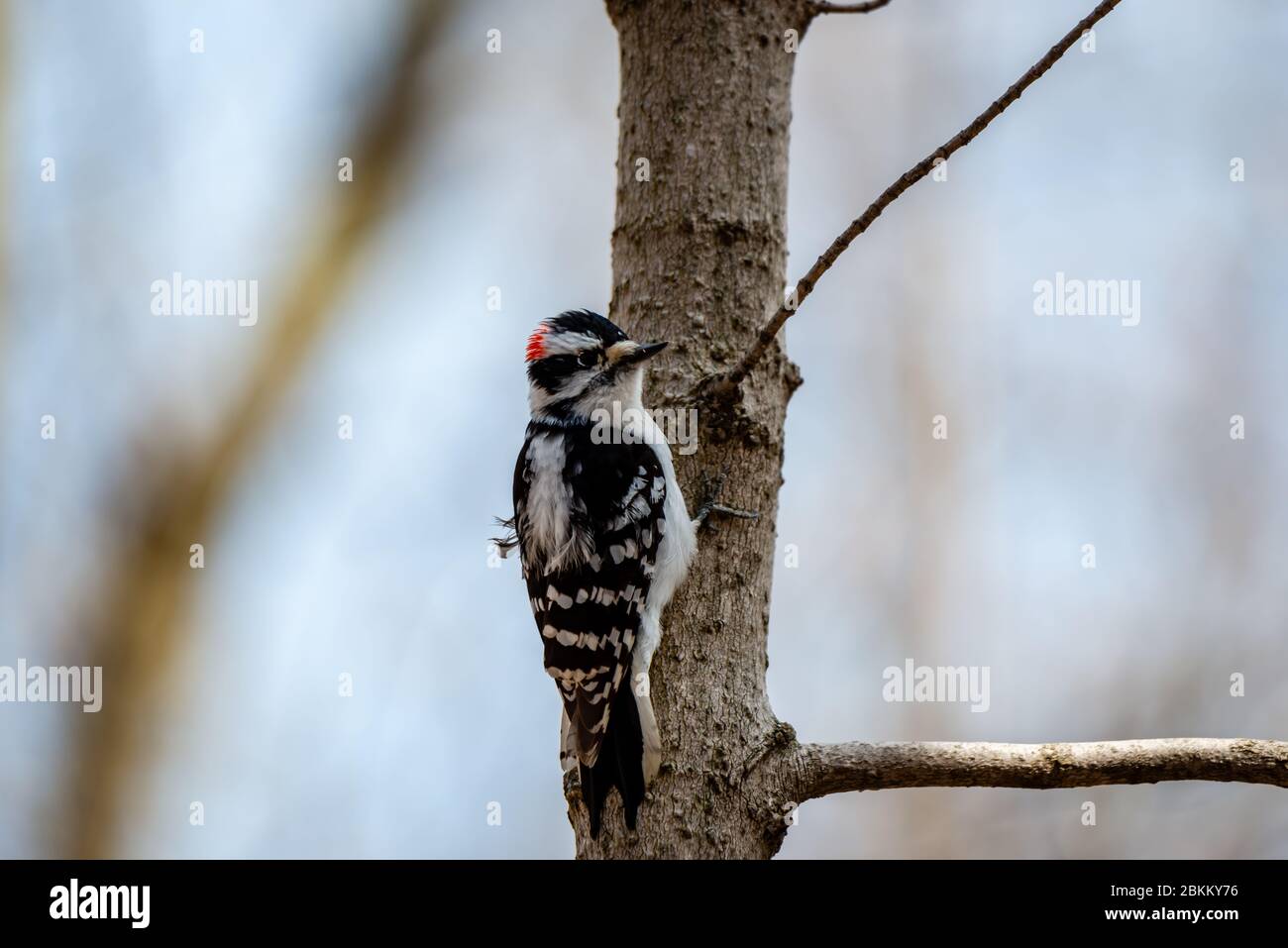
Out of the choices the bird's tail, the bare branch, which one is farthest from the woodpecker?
the bare branch

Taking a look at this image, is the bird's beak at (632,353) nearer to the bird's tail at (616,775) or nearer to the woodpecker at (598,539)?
the woodpecker at (598,539)

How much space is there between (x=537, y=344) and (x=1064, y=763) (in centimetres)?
242

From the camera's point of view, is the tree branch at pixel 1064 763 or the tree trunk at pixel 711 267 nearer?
the tree branch at pixel 1064 763

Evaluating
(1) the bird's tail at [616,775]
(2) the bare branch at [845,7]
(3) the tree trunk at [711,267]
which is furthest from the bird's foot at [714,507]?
(2) the bare branch at [845,7]

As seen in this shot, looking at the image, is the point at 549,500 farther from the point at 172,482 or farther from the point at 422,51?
the point at 422,51

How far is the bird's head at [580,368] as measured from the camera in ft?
12.1

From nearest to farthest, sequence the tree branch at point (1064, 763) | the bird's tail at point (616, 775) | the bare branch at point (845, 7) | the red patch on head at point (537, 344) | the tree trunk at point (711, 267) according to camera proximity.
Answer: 1. the tree branch at point (1064, 763)
2. the bird's tail at point (616, 775)
3. the tree trunk at point (711, 267)
4. the bare branch at point (845, 7)
5. the red patch on head at point (537, 344)

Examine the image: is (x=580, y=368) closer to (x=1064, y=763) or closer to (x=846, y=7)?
(x=846, y=7)

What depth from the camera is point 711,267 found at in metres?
3.43

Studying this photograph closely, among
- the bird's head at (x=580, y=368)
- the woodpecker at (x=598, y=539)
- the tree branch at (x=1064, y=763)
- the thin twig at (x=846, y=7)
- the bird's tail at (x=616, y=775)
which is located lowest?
the bird's tail at (x=616, y=775)

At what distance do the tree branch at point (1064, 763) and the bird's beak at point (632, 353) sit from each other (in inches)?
50.7

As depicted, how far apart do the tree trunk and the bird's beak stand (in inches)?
2.0

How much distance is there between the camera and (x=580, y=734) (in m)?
3.21
